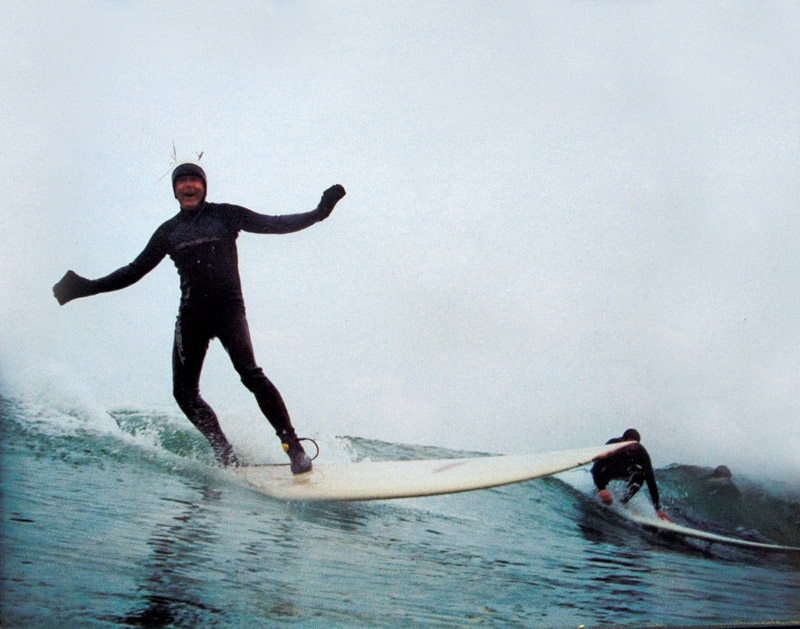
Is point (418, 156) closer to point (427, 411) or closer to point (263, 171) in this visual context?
point (263, 171)

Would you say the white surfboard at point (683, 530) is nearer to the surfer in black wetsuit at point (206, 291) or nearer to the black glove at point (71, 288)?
the surfer in black wetsuit at point (206, 291)

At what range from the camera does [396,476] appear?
2020 millimetres

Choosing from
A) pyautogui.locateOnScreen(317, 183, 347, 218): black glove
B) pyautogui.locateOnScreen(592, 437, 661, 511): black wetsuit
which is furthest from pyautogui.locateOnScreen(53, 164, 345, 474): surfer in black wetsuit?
pyautogui.locateOnScreen(592, 437, 661, 511): black wetsuit

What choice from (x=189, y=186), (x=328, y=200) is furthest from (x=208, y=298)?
(x=328, y=200)

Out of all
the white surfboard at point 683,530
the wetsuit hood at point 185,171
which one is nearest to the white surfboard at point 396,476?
the white surfboard at point 683,530

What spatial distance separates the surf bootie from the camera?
1942mm

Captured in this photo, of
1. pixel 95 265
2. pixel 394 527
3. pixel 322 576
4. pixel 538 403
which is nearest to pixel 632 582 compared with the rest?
pixel 538 403

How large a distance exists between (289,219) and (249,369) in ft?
1.47

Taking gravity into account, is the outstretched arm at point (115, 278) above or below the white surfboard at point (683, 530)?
above

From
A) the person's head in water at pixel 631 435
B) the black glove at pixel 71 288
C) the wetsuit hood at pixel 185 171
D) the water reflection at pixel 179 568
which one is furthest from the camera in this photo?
the person's head in water at pixel 631 435

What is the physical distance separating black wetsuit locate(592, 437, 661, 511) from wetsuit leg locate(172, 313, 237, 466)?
125cm

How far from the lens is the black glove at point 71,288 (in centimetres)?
181

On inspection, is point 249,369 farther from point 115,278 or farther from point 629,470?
point 629,470

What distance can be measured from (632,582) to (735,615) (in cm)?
38
